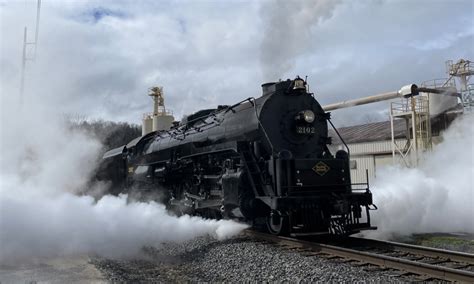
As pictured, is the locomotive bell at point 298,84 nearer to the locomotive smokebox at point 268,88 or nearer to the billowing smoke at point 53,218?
the locomotive smokebox at point 268,88

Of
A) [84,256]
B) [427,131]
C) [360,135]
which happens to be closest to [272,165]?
[84,256]

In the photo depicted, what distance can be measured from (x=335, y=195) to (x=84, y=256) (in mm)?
5112

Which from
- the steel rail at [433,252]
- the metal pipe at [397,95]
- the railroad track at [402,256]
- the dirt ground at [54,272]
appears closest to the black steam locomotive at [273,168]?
the railroad track at [402,256]

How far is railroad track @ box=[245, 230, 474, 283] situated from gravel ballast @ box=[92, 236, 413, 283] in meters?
0.32

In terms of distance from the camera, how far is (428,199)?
1264 cm

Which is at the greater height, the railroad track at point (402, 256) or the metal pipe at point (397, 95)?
the metal pipe at point (397, 95)

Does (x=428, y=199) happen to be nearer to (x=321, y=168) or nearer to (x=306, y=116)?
(x=321, y=168)

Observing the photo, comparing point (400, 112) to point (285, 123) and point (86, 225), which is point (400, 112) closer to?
point (285, 123)

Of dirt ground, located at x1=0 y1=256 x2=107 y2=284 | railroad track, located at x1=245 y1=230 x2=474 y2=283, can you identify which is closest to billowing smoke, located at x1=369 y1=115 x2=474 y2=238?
railroad track, located at x1=245 y1=230 x2=474 y2=283

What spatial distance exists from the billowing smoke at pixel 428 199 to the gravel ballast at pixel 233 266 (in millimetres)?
4254

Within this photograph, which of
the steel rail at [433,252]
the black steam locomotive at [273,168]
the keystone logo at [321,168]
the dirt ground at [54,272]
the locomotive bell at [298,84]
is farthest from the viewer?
the locomotive bell at [298,84]

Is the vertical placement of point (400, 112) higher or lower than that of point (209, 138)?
higher

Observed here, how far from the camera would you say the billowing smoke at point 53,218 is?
8.76 m

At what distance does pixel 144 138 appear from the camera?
1627 cm
